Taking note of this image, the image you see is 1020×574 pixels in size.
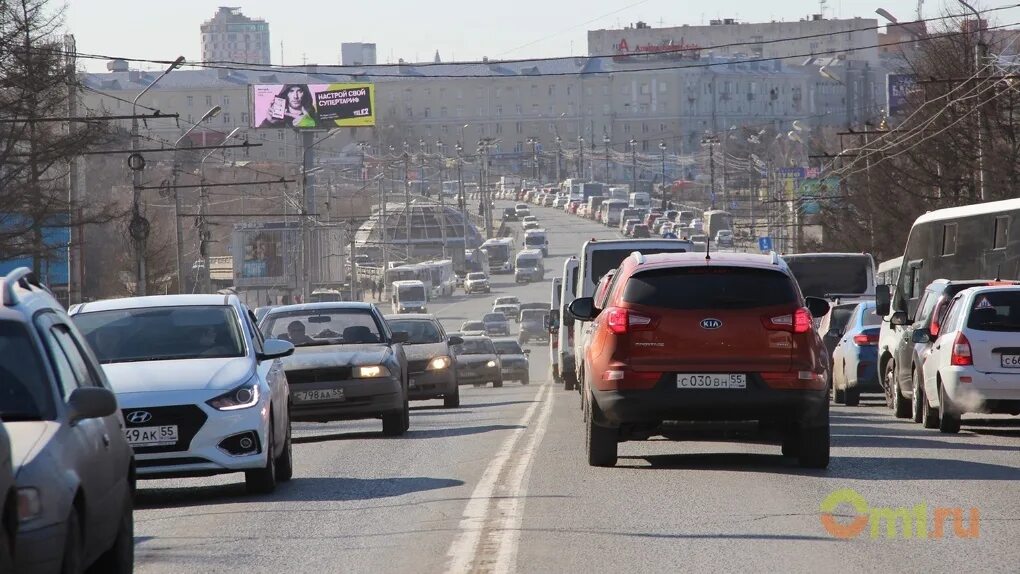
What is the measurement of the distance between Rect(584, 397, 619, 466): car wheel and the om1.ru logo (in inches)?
108

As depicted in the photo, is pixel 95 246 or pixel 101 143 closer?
pixel 101 143

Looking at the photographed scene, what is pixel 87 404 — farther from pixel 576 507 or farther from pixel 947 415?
pixel 947 415

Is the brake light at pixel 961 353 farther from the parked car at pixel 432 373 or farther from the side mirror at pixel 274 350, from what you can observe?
the parked car at pixel 432 373

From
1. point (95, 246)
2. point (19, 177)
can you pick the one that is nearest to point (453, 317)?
point (95, 246)

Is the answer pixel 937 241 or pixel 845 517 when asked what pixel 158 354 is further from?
pixel 937 241

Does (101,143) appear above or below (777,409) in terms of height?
above

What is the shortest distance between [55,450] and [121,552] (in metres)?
1.39

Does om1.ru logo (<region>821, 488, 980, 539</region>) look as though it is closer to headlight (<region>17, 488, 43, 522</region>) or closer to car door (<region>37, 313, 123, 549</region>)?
car door (<region>37, 313, 123, 549</region>)

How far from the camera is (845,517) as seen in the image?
36.3ft

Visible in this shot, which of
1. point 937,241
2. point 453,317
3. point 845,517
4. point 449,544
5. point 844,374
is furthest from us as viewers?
point 453,317

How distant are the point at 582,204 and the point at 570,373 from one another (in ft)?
458

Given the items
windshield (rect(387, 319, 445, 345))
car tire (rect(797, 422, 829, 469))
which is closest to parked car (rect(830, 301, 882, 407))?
windshield (rect(387, 319, 445, 345))

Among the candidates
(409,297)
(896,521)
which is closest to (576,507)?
(896,521)

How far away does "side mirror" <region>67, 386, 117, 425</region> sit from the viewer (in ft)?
23.8
